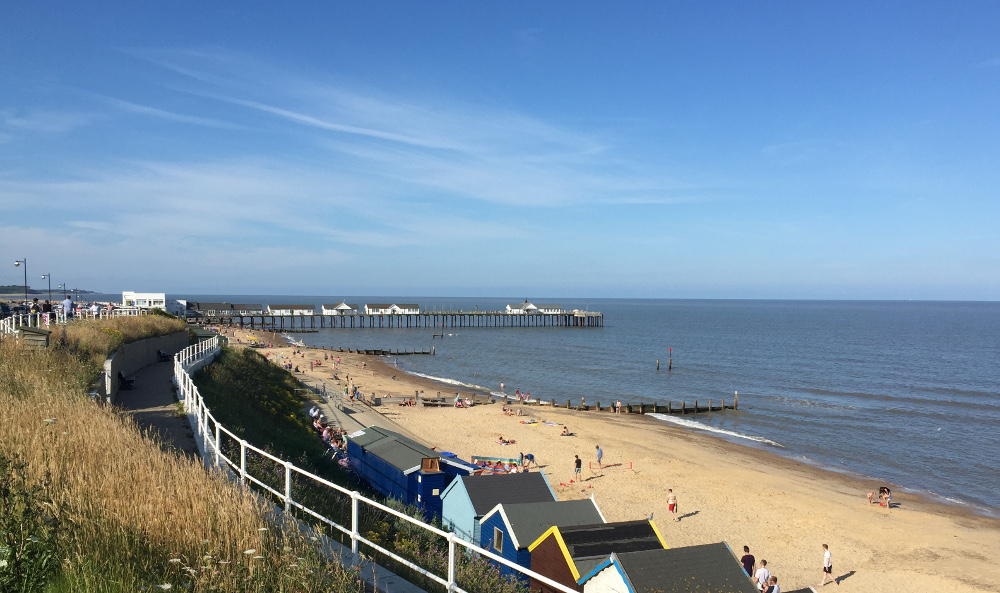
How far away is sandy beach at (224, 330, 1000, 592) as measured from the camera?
58.8ft

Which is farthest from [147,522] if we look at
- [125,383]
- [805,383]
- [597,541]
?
[805,383]

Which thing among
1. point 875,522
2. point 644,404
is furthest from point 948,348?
point 875,522

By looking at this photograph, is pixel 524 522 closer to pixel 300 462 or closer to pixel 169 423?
pixel 300 462

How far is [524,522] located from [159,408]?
27.0 feet

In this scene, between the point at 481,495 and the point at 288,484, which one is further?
the point at 481,495

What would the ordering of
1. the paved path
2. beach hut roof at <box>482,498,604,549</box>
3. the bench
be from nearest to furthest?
the paved path < beach hut roof at <box>482,498,604,549</box> < the bench

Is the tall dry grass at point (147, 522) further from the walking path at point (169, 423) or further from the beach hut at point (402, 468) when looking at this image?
the beach hut at point (402, 468)

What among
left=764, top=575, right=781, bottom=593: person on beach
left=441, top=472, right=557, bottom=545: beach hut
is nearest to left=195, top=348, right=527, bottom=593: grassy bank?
left=441, top=472, right=557, bottom=545: beach hut

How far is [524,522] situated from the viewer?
12.8 m

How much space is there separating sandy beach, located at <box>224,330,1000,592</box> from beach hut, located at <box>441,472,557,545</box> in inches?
252

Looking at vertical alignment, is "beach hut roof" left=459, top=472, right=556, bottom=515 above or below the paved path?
below

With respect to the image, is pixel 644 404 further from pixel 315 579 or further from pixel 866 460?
pixel 315 579

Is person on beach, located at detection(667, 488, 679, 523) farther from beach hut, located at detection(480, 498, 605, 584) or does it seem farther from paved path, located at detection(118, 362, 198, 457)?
paved path, located at detection(118, 362, 198, 457)

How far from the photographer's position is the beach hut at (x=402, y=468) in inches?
635
